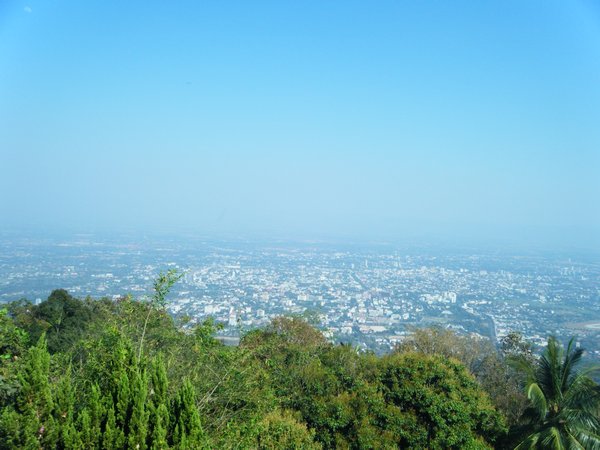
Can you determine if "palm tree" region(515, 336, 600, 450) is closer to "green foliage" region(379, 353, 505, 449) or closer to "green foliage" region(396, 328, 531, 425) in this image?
"green foliage" region(379, 353, 505, 449)

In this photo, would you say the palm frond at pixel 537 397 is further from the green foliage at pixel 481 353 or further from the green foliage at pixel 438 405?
the green foliage at pixel 481 353

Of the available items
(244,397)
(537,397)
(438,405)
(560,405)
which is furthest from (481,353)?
(244,397)

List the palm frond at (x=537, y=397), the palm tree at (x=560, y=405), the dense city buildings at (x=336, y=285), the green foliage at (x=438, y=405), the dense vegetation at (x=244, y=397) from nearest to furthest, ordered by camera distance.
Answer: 1. the dense vegetation at (x=244, y=397)
2. the palm tree at (x=560, y=405)
3. the palm frond at (x=537, y=397)
4. the green foliage at (x=438, y=405)
5. the dense city buildings at (x=336, y=285)

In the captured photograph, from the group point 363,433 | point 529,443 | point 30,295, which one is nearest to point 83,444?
point 363,433

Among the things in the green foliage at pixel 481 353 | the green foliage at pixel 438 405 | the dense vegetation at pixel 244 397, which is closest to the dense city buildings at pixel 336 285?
the green foliage at pixel 481 353

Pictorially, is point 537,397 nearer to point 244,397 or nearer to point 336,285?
point 244,397
